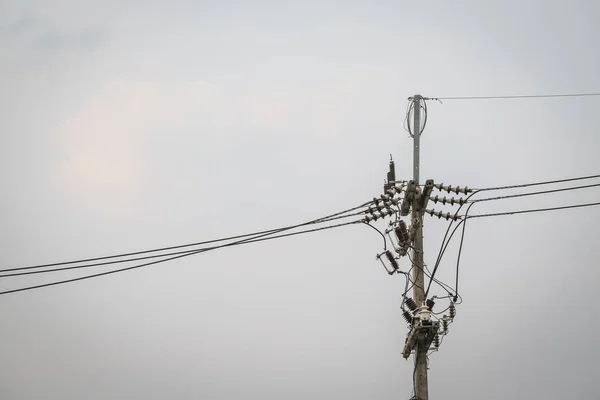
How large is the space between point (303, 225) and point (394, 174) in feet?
8.93

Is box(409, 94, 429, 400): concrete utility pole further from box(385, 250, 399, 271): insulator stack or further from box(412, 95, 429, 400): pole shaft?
box(385, 250, 399, 271): insulator stack

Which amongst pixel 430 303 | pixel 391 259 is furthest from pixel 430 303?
pixel 391 259

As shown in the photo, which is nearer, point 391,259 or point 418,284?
point 418,284

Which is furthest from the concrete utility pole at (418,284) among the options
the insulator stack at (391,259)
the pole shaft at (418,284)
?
the insulator stack at (391,259)

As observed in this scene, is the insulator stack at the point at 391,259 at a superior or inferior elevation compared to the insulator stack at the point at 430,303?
superior

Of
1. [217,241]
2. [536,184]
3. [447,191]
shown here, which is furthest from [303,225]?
[536,184]

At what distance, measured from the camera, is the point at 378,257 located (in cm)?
1966

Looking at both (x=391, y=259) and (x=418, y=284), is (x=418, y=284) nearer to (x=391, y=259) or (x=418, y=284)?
(x=418, y=284)

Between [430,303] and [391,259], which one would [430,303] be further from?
[391,259]

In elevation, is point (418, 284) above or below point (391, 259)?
below

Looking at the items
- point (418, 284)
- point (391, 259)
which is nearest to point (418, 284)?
point (418, 284)

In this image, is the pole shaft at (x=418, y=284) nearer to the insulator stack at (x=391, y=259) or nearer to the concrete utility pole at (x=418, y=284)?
the concrete utility pole at (x=418, y=284)

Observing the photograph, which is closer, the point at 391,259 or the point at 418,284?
the point at 418,284

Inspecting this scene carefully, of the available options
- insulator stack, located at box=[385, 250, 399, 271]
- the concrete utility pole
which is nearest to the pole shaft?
the concrete utility pole
